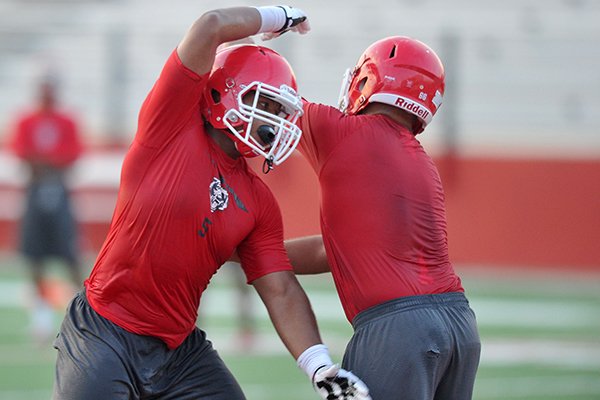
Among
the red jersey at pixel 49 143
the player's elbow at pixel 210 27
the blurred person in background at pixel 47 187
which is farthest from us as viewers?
the red jersey at pixel 49 143

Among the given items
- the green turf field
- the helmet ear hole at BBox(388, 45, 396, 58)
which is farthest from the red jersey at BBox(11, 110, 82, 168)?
→ the helmet ear hole at BBox(388, 45, 396, 58)

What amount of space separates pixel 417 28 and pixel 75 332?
39.2ft

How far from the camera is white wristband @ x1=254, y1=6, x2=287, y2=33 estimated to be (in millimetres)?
3975

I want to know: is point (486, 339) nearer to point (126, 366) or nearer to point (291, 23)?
point (291, 23)

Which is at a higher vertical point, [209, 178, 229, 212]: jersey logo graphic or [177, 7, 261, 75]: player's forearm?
[177, 7, 261, 75]: player's forearm

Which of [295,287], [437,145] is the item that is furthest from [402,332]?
[437,145]

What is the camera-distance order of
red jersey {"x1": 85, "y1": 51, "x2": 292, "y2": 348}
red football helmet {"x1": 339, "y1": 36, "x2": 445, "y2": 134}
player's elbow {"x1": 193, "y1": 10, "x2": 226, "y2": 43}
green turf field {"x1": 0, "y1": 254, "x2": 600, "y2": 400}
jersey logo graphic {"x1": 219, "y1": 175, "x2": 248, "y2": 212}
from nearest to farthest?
player's elbow {"x1": 193, "y1": 10, "x2": 226, "y2": 43} < red jersey {"x1": 85, "y1": 51, "x2": 292, "y2": 348} < jersey logo graphic {"x1": 219, "y1": 175, "x2": 248, "y2": 212} < red football helmet {"x1": 339, "y1": 36, "x2": 445, "y2": 134} < green turf field {"x1": 0, "y1": 254, "x2": 600, "y2": 400}

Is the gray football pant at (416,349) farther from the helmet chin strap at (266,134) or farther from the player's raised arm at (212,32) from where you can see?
the player's raised arm at (212,32)

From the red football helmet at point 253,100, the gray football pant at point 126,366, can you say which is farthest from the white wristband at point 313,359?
the red football helmet at point 253,100

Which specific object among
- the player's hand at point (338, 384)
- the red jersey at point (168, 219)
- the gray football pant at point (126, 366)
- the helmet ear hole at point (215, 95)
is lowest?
the player's hand at point (338, 384)

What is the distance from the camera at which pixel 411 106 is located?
4.12 metres

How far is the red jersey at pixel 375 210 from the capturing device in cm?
394

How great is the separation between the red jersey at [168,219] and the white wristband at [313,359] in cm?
46

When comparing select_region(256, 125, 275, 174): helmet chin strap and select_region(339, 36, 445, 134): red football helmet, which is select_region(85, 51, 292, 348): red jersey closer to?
select_region(256, 125, 275, 174): helmet chin strap
